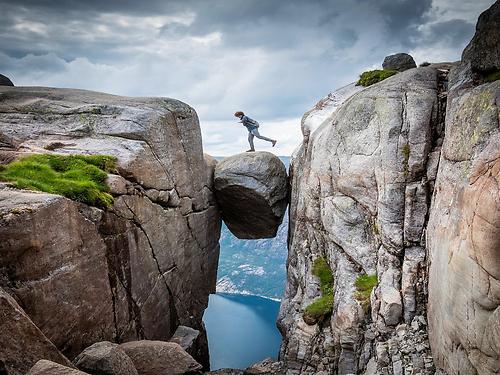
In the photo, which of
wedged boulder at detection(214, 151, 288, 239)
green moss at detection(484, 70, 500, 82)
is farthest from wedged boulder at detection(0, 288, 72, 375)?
wedged boulder at detection(214, 151, 288, 239)

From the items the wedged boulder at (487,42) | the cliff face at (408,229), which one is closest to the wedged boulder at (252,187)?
the cliff face at (408,229)

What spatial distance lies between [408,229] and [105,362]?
485 inches

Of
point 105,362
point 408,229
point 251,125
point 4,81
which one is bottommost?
point 105,362

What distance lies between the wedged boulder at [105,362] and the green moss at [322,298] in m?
9.69

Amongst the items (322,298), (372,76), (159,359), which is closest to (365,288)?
(322,298)

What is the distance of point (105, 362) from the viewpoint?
11.1m

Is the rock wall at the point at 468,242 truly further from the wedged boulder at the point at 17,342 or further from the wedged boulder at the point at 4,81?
the wedged boulder at the point at 4,81

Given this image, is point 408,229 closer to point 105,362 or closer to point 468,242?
point 468,242

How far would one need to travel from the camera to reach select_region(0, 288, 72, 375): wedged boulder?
9.16m

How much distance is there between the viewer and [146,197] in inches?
813

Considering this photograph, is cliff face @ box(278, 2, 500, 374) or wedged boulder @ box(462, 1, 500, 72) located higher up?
wedged boulder @ box(462, 1, 500, 72)

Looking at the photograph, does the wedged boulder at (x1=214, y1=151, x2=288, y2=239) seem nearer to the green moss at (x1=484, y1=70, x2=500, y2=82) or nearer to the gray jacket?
the gray jacket

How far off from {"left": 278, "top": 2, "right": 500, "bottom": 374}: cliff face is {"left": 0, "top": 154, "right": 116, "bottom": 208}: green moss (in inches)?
441

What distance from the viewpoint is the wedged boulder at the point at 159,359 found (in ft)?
43.3
